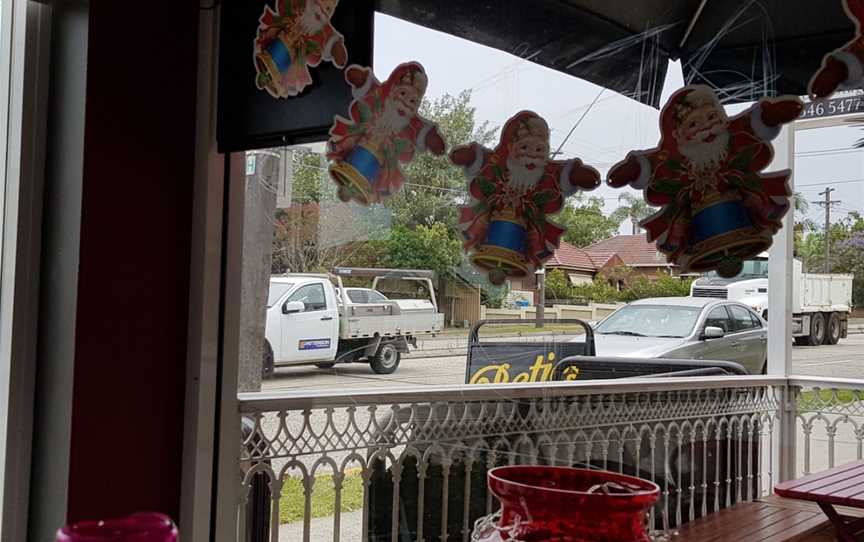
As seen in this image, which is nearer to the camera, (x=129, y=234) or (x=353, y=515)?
(x=129, y=234)

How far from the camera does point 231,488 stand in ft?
7.66

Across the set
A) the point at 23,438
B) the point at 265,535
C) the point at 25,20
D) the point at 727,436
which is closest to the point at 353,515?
the point at 265,535

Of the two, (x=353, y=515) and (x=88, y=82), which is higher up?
(x=88, y=82)

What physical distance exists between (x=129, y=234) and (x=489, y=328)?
1.12 metres

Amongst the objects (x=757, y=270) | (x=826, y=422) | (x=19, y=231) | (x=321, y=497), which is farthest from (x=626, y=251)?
(x=19, y=231)

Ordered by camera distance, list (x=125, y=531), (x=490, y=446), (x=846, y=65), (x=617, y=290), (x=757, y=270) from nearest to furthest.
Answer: (x=125, y=531) → (x=846, y=65) → (x=757, y=270) → (x=617, y=290) → (x=490, y=446)

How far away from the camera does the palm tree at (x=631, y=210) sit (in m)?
1.88

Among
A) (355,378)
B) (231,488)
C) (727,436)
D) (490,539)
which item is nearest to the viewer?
(490,539)

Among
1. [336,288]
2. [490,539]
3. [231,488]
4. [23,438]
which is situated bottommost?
[231,488]

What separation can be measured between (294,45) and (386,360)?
3.41ft

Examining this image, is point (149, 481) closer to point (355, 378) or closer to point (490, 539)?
point (355, 378)

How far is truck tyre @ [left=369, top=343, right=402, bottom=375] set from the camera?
102 inches

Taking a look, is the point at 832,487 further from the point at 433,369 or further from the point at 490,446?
the point at 433,369

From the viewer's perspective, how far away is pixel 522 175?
73.7 inches
